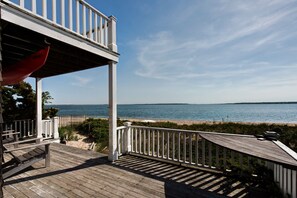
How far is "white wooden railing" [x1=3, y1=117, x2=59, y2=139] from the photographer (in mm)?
6428

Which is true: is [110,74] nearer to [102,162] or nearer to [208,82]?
[102,162]

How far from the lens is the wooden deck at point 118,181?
8.73ft

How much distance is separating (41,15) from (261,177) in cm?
465

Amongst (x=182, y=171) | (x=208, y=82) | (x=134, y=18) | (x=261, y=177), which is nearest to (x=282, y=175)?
(x=261, y=177)

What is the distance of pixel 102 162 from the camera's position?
4.09m

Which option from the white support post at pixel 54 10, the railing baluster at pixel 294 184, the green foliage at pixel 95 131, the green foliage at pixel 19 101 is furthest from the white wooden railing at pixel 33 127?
the railing baluster at pixel 294 184

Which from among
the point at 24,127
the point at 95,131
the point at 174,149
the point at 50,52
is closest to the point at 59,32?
the point at 50,52

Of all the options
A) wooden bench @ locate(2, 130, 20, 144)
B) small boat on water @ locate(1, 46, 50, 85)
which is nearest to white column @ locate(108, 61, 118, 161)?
small boat on water @ locate(1, 46, 50, 85)

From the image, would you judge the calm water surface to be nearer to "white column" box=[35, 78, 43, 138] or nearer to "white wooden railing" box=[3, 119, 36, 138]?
"white wooden railing" box=[3, 119, 36, 138]

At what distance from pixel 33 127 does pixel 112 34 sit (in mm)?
5492

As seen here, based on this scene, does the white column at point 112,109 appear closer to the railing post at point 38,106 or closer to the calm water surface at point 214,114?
the railing post at point 38,106

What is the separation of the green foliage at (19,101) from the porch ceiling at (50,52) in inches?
126

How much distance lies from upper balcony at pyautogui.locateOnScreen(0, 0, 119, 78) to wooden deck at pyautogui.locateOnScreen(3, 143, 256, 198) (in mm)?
2481

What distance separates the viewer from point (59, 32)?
9.22ft
